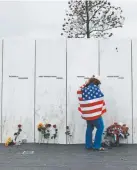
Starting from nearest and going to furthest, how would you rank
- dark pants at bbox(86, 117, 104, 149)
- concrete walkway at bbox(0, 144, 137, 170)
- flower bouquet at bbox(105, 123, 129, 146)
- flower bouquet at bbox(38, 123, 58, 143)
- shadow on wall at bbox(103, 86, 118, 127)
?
concrete walkway at bbox(0, 144, 137, 170) → dark pants at bbox(86, 117, 104, 149) → flower bouquet at bbox(105, 123, 129, 146) → flower bouquet at bbox(38, 123, 58, 143) → shadow on wall at bbox(103, 86, 118, 127)

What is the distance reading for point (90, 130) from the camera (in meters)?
8.41

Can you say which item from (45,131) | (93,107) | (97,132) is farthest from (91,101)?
(45,131)

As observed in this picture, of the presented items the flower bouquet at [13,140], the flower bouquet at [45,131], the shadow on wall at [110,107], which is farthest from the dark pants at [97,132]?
the flower bouquet at [13,140]

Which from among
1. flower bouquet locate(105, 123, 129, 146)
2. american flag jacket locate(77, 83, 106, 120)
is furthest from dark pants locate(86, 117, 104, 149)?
flower bouquet locate(105, 123, 129, 146)

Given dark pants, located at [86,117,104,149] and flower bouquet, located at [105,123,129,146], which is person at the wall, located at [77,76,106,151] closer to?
dark pants, located at [86,117,104,149]

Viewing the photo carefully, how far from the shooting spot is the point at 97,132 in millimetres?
8266

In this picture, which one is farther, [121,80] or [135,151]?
[121,80]

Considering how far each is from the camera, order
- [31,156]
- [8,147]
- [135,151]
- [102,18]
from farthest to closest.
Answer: [102,18] < [8,147] < [135,151] < [31,156]

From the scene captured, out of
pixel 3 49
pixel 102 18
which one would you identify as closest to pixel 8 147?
pixel 3 49

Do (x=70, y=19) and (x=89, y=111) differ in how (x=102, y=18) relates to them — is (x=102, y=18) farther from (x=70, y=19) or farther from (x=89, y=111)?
(x=89, y=111)

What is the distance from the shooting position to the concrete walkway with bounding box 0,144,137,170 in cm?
639

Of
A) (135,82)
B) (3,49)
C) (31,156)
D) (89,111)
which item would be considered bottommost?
(31,156)

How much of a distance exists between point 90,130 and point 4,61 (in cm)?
244

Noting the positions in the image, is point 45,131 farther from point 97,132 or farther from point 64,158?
point 64,158
